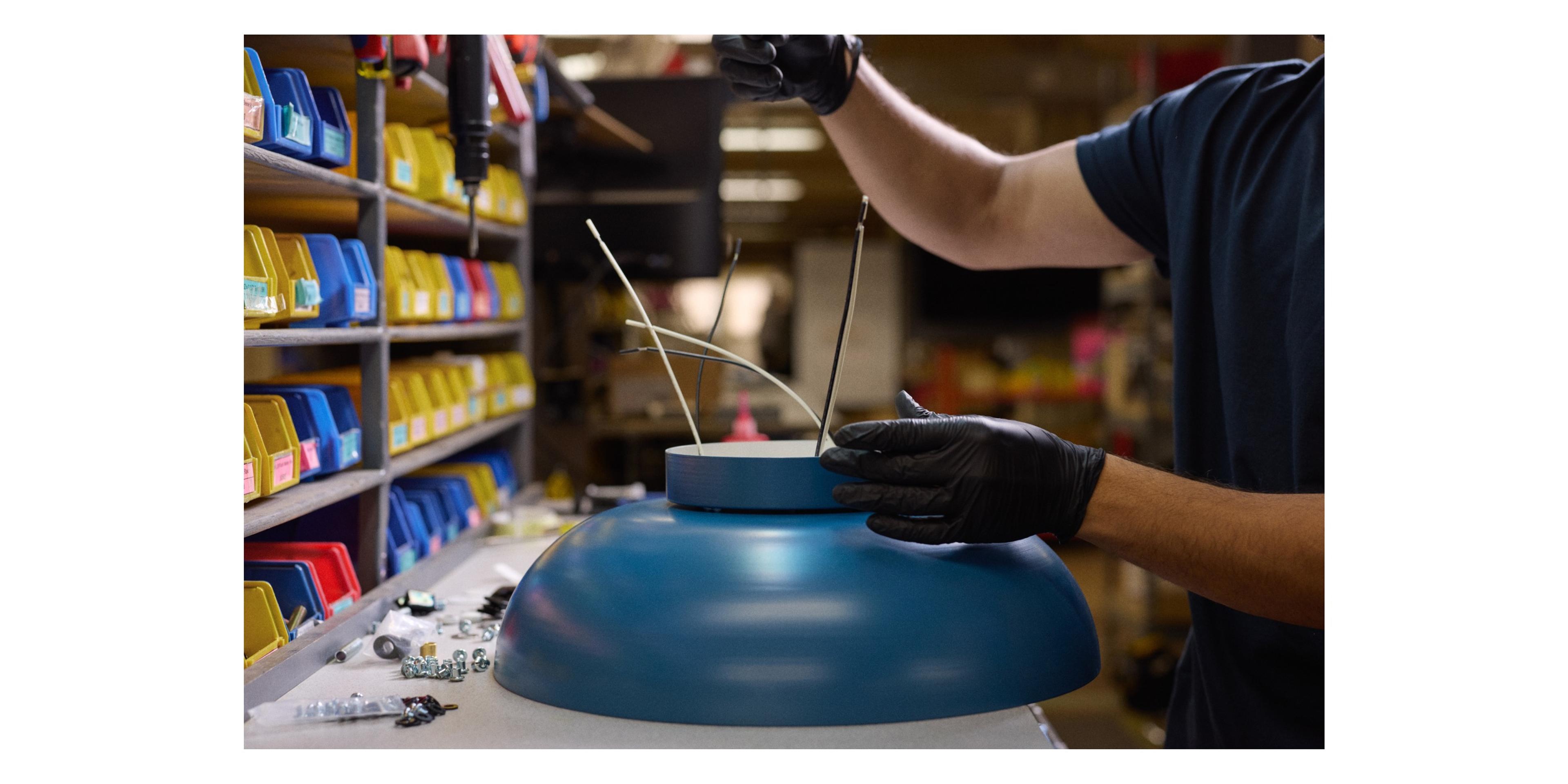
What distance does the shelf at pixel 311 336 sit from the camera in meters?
1.19

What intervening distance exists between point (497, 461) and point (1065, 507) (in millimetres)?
1839

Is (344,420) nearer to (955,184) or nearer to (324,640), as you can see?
(324,640)

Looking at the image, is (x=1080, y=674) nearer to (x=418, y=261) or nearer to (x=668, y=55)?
(x=418, y=261)

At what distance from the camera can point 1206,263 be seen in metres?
1.44

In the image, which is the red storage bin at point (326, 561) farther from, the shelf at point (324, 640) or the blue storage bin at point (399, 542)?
the blue storage bin at point (399, 542)

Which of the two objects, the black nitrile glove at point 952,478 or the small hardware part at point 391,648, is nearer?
the black nitrile glove at point 952,478

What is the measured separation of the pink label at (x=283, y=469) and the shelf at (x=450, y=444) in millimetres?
382

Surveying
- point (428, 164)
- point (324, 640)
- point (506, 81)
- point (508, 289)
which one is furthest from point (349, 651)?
point (508, 289)

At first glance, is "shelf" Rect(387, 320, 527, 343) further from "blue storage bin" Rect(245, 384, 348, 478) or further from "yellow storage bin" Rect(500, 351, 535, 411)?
"blue storage bin" Rect(245, 384, 348, 478)

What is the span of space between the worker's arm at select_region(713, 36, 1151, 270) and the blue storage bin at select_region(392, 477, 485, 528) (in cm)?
102

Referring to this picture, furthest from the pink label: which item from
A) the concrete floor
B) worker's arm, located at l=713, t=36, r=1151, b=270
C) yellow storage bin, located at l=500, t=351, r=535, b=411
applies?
the concrete floor

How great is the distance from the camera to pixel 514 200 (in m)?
2.61

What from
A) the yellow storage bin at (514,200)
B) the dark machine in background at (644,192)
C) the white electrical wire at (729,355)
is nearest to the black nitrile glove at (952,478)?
the white electrical wire at (729,355)

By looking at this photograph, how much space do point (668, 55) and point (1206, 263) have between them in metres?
2.49
